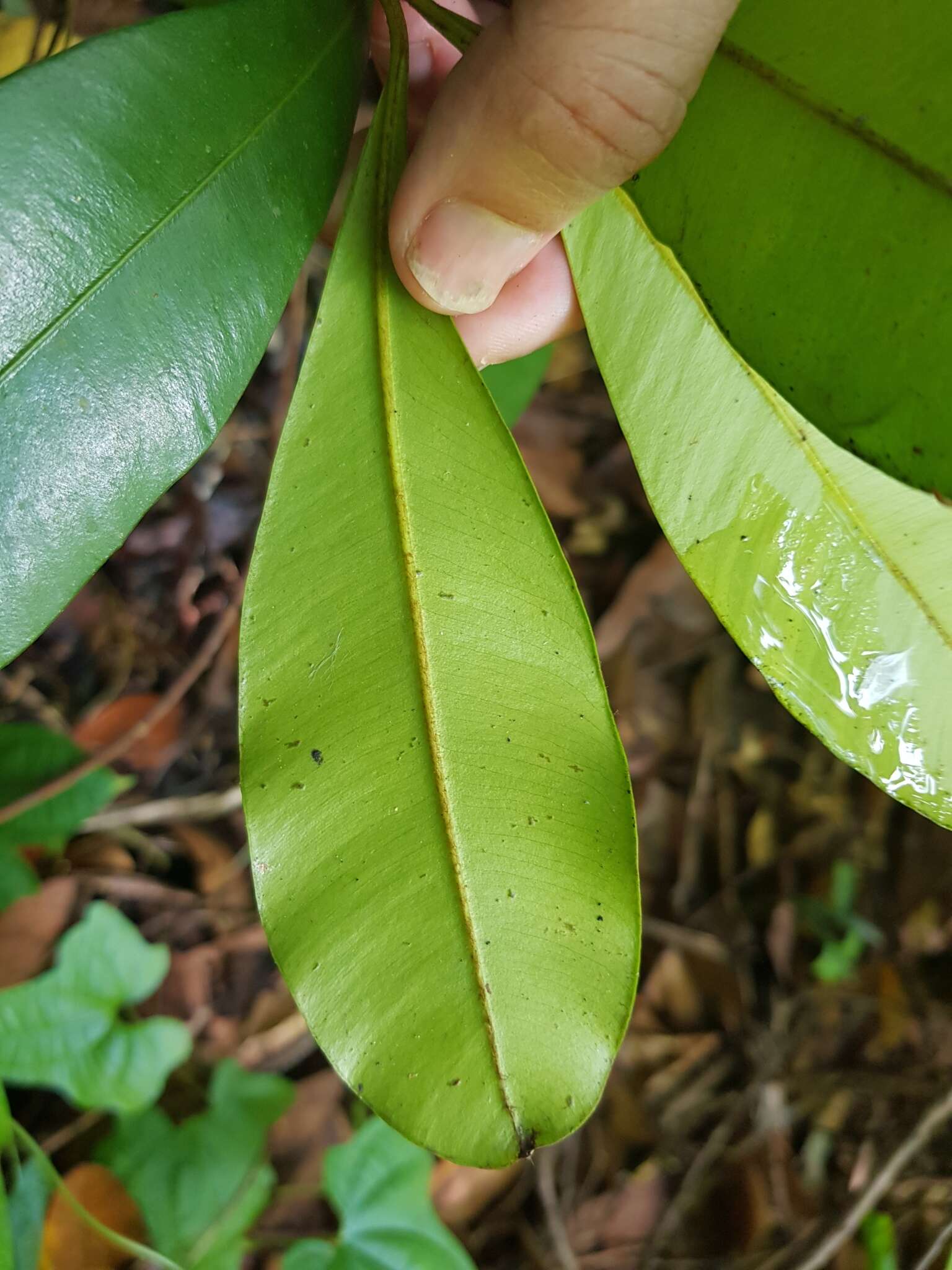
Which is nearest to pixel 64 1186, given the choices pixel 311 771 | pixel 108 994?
pixel 108 994

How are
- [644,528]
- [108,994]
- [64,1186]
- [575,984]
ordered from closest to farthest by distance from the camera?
[575,984] < [64,1186] < [108,994] < [644,528]

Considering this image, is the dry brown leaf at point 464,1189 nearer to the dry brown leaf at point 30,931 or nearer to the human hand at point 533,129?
the dry brown leaf at point 30,931

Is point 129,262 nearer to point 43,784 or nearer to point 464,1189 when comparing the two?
point 43,784

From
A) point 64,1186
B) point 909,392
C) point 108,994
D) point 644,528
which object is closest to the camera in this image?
point 909,392

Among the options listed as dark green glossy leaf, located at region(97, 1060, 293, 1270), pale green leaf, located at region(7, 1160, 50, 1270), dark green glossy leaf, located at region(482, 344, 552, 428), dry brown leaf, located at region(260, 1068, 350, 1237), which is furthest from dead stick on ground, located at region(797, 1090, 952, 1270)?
dark green glossy leaf, located at region(482, 344, 552, 428)

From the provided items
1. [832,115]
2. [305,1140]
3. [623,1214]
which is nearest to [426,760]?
[832,115]

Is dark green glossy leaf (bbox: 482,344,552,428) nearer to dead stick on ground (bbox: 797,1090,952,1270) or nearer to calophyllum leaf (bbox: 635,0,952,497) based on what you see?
calophyllum leaf (bbox: 635,0,952,497)

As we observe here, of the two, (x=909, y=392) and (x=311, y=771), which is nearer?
(x=909, y=392)

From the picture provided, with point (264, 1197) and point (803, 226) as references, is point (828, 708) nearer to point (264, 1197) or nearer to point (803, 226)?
point (803, 226)
